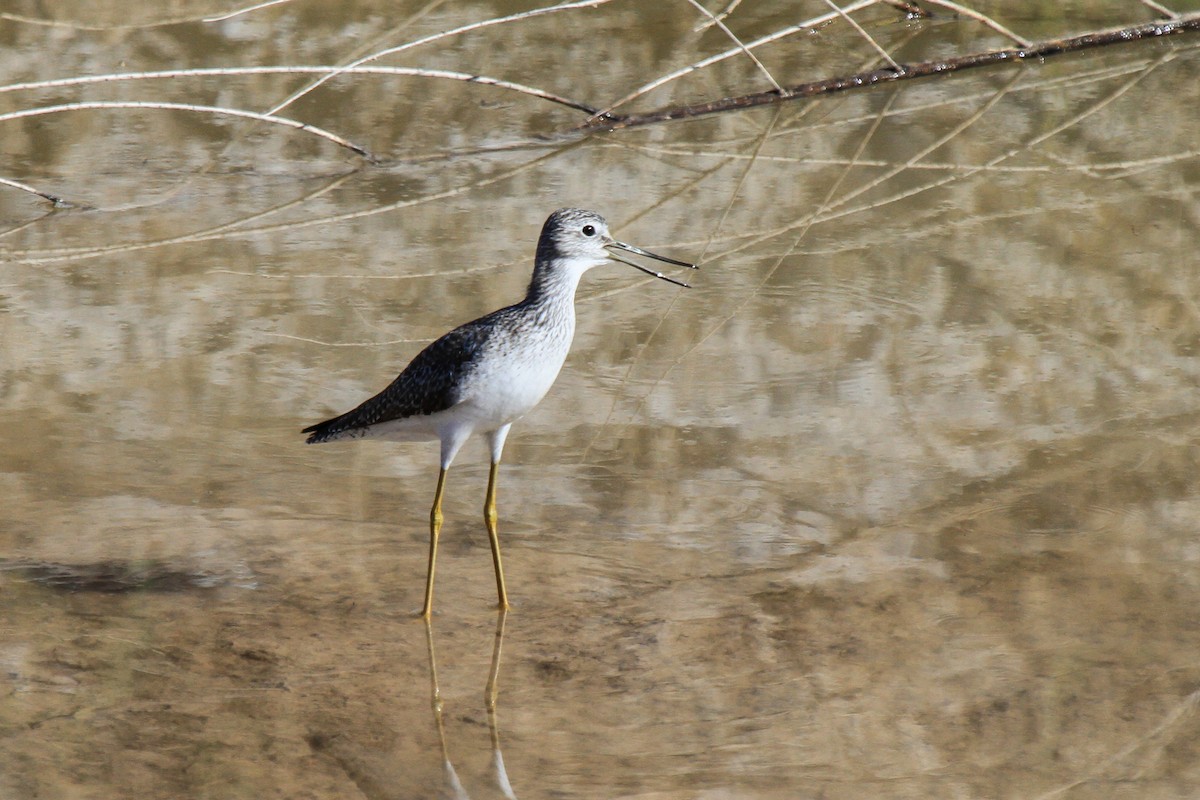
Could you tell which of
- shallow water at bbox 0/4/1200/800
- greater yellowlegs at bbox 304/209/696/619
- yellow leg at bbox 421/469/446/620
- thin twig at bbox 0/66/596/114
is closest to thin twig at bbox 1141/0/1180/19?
shallow water at bbox 0/4/1200/800

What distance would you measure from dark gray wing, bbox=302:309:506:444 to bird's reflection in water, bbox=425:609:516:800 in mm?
832

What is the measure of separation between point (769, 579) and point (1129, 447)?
2055mm

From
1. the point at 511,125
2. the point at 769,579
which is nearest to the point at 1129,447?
the point at 769,579

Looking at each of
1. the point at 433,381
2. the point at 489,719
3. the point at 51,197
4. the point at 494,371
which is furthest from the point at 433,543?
the point at 51,197

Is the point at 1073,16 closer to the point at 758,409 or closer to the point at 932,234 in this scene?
the point at 932,234

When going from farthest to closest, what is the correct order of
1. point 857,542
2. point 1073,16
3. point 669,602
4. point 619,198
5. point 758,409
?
point 1073,16 < point 619,198 < point 758,409 < point 857,542 < point 669,602

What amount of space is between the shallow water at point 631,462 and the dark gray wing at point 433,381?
2.13 ft

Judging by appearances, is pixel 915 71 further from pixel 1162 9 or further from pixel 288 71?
pixel 288 71

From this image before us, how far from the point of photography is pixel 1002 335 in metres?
8.27

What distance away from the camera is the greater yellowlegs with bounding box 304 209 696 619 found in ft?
18.9

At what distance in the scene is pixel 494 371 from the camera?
18.8 feet

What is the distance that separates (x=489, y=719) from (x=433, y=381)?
134 cm

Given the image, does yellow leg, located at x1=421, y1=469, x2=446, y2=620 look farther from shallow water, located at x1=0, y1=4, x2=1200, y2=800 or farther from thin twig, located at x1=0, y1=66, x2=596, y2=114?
thin twig, located at x1=0, y1=66, x2=596, y2=114

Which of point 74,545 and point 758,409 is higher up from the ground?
point 758,409
